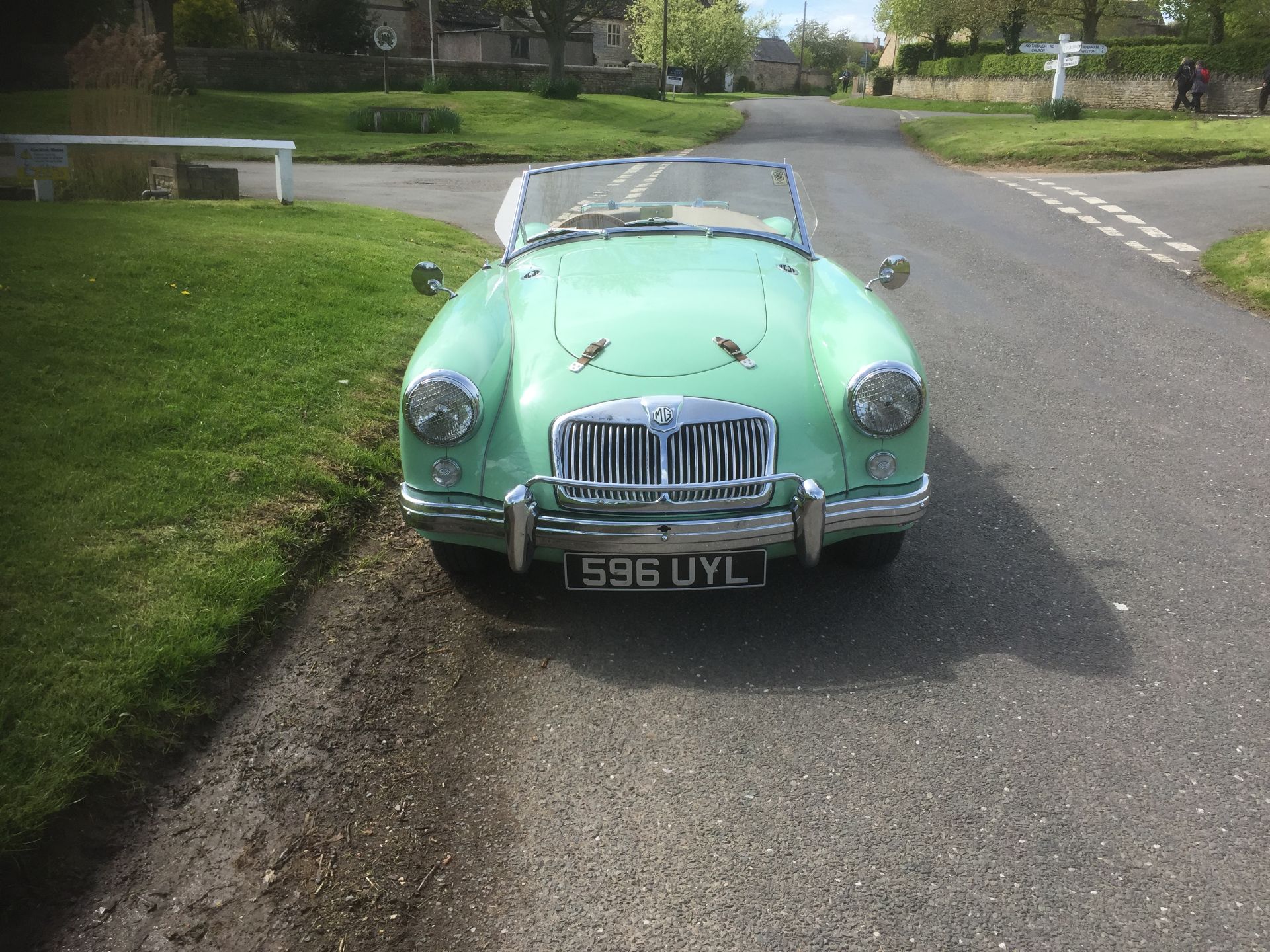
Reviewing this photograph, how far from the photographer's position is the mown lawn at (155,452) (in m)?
2.85

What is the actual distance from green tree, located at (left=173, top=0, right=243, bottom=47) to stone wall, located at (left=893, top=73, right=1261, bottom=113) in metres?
30.8

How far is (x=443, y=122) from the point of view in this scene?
26125 mm

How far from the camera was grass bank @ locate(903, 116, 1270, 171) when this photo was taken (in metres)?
17.7

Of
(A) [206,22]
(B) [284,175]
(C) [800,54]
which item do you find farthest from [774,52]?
(B) [284,175]

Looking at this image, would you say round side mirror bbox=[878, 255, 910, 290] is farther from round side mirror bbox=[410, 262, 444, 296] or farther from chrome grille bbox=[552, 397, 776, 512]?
round side mirror bbox=[410, 262, 444, 296]

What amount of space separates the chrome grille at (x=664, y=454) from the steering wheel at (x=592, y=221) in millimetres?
1860

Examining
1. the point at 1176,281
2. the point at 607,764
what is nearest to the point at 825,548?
the point at 607,764

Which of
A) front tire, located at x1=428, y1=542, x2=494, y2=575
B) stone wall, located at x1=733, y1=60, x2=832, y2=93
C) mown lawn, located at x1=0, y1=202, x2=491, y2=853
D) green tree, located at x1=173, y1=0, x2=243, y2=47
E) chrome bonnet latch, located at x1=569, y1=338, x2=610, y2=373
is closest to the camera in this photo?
mown lawn, located at x1=0, y1=202, x2=491, y2=853

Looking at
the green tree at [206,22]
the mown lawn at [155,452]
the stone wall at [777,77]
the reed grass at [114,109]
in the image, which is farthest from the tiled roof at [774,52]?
the mown lawn at [155,452]

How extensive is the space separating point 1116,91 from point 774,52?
65.5m

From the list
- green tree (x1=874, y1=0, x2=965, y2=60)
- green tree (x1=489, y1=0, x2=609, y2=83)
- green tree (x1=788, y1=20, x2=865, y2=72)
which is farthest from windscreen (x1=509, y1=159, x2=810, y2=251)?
green tree (x1=788, y1=20, x2=865, y2=72)

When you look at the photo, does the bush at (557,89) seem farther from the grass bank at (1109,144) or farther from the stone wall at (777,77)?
the stone wall at (777,77)

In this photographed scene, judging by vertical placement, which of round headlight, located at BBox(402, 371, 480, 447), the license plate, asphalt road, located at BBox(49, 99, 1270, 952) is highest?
round headlight, located at BBox(402, 371, 480, 447)

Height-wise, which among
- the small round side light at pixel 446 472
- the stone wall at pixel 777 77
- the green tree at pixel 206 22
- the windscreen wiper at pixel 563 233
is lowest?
the small round side light at pixel 446 472
